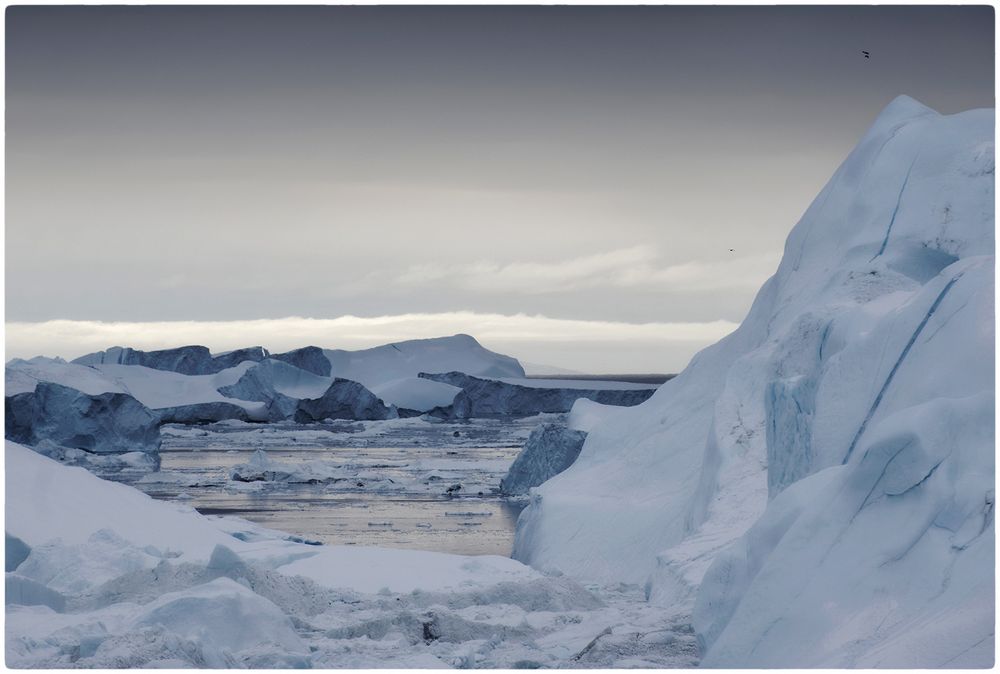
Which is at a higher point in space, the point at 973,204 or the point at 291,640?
the point at 973,204

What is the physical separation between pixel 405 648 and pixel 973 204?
5313 millimetres

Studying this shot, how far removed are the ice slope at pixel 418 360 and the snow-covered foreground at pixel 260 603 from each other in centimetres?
3587

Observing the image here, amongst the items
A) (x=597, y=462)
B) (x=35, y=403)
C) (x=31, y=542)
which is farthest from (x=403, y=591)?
(x=35, y=403)

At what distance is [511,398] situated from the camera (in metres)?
38.8

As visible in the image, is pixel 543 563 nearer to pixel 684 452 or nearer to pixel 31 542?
pixel 684 452

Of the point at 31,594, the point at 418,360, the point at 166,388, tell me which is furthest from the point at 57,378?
the point at 418,360

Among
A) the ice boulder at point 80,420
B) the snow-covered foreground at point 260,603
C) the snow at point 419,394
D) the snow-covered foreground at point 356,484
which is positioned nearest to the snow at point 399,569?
the snow-covered foreground at point 260,603

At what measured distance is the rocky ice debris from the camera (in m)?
37.9

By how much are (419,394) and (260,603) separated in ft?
112

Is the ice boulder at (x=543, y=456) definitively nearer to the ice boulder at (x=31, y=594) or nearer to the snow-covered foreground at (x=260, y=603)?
the snow-covered foreground at (x=260, y=603)

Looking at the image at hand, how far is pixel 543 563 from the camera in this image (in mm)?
9352

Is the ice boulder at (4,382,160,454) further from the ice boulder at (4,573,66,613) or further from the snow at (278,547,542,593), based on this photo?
the ice boulder at (4,573,66,613)

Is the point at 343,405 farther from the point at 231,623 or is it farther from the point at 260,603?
the point at 231,623

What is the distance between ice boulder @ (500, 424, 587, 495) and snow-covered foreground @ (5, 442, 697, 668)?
22.8ft
